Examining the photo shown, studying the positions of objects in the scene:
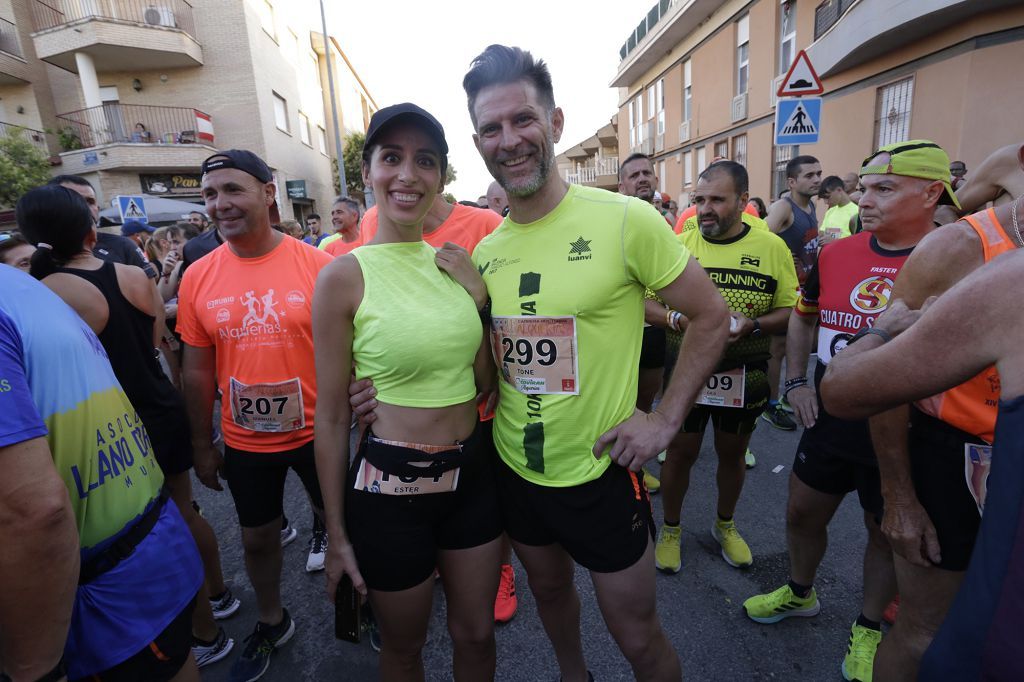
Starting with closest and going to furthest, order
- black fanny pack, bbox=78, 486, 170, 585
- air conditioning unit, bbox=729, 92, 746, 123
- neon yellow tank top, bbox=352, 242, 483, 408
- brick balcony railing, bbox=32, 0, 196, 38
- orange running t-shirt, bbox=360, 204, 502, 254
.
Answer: black fanny pack, bbox=78, 486, 170, 585
neon yellow tank top, bbox=352, 242, 483, 408
orange running t-shirt, bbox=360, 204, 502, 254
air conditioning unit, bbox=729, 92, 746, 123
brick balcony railing, bbox=32, 0, 196, 38

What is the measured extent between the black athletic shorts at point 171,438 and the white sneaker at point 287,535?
1.20 meters

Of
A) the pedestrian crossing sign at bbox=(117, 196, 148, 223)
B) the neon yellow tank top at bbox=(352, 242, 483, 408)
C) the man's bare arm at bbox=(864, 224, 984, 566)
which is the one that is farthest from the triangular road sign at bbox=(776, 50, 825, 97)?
the pedestrian crossing sign at bbox=(117, 196, 148, 223)

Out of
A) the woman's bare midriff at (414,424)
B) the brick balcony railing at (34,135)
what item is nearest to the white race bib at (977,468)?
the woman's bare midriff at (414,424)

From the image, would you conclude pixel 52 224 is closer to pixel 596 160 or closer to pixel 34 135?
pixel 34 135

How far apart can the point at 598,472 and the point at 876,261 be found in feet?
5.59

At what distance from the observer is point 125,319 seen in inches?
89.3

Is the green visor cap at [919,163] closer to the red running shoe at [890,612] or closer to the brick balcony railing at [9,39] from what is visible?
the red running shoe at [890,612]

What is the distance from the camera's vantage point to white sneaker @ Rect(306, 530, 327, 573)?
315cm

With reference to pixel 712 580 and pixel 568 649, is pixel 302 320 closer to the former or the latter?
pixel 568 649

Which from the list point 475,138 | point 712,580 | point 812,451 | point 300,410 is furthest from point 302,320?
point 712,580

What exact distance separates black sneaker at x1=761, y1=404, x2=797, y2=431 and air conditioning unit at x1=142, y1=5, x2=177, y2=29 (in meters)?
20.5

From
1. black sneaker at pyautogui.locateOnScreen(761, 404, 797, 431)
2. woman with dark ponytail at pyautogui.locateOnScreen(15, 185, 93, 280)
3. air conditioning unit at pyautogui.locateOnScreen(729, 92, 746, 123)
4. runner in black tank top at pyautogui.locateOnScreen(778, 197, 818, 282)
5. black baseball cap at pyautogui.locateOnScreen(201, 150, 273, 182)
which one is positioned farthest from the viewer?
air conditioning unit at pyautogui.locateOnScreen(729, 92, 746, 123)

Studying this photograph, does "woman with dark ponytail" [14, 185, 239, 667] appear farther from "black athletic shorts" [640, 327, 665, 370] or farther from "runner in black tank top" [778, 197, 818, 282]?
"runner in black tank top" [778, 197, 818, 282]

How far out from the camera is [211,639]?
8.23 ft
